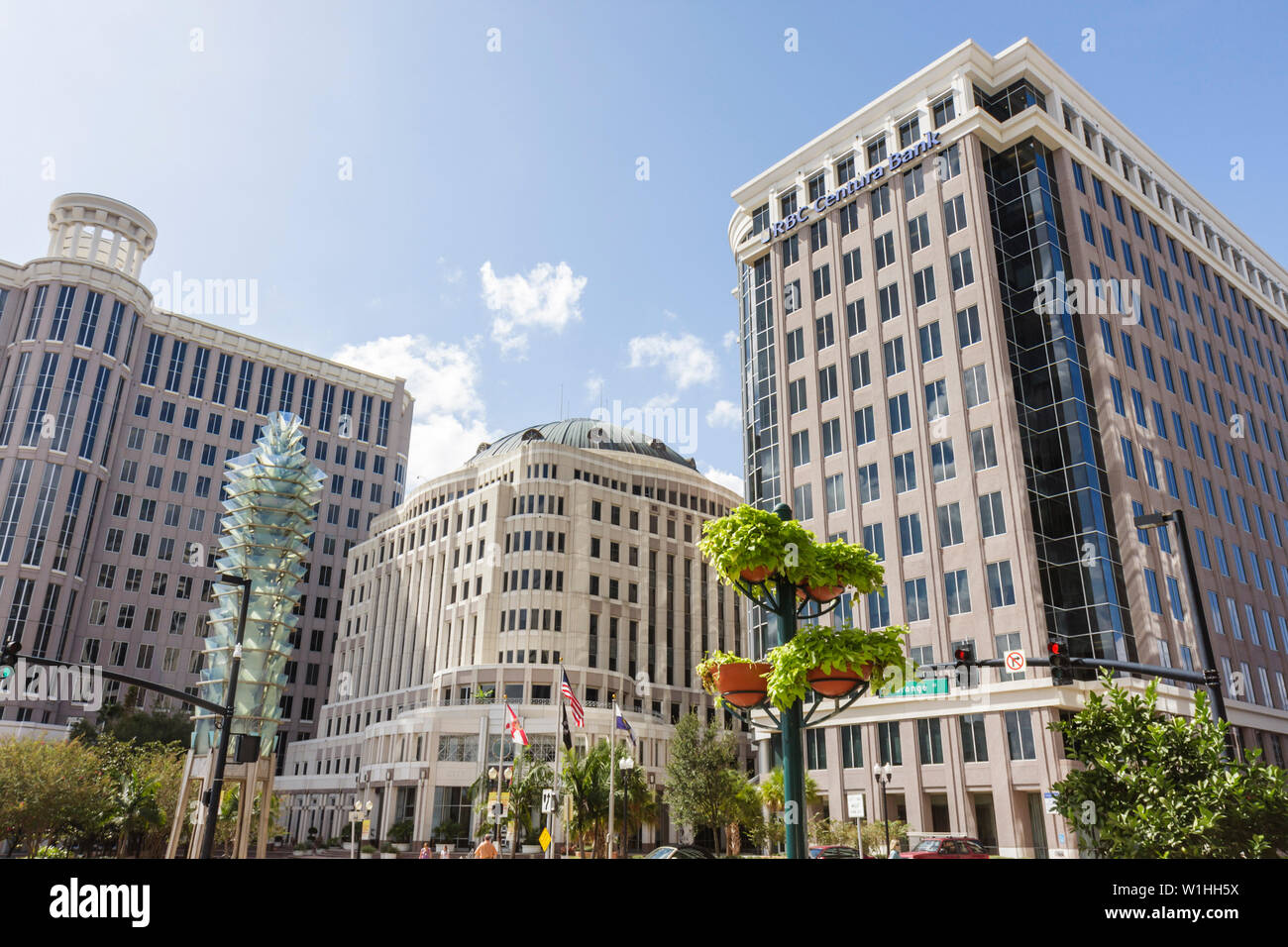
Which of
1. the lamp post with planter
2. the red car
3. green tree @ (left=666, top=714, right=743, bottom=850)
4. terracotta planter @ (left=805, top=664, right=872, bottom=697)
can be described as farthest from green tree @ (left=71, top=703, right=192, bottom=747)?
terracotta planter @ (left=805, top=664, right=872, bottom=697)

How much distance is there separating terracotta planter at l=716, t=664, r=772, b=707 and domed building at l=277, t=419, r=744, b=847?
6199 centimetres

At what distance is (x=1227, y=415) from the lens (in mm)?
67500

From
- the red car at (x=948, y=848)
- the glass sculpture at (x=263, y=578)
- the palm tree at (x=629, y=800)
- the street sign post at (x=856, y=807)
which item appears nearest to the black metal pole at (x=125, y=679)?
the street sign post at (x=856, y=807)

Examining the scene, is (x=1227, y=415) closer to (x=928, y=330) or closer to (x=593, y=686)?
(x=928, y=330)

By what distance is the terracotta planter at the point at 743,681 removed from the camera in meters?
13.9

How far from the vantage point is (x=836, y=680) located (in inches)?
520

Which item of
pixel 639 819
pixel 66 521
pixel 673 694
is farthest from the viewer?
pixel 66 521

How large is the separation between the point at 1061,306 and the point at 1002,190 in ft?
32.8

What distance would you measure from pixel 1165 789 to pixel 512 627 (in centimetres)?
7024

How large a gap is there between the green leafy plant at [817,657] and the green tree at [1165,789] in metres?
10.5

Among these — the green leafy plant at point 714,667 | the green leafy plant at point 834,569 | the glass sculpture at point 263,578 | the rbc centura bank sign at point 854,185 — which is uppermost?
the rbc centura bank sign at point 854,185

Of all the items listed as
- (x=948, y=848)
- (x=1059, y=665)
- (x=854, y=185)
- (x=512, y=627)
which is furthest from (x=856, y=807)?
(x=512, y=627)

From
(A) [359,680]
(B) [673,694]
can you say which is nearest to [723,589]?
(B) [673,694]

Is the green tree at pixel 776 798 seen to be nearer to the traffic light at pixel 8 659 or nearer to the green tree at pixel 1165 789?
the green tree at pixel 1165 789
